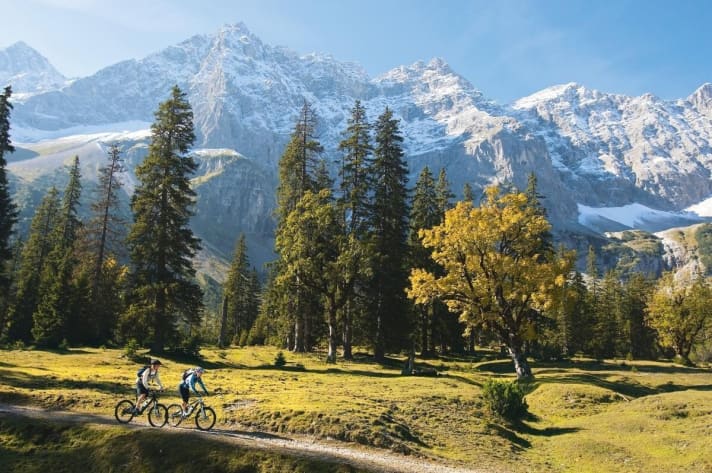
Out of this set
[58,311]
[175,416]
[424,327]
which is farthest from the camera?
[424,327]

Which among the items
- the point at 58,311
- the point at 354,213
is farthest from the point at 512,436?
the point at 58,311

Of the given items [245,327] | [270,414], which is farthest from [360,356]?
[245,327]

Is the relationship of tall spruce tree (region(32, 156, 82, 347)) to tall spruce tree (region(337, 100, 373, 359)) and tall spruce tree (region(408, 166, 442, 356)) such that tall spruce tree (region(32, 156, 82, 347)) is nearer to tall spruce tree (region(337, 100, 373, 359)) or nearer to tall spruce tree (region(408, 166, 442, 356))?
tall spruce tree (region(337, 100, 373, 359))

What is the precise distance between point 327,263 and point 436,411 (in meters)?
20.4

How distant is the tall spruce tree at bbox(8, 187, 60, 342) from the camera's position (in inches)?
1807

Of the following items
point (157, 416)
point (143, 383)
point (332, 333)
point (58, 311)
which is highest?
point (58, 311)

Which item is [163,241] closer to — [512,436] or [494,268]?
[494,268]

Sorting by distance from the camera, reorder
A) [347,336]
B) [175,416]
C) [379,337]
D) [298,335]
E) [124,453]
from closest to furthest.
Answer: [124,453], [175,416], [379,337], [347,336], [298,335]

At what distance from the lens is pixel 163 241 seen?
38.6 meters

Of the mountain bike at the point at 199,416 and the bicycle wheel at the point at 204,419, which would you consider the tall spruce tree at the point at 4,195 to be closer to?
the mountain bike at the point at 199,416

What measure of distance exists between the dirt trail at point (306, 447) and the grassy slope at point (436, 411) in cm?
87

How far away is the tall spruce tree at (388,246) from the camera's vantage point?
143 feet

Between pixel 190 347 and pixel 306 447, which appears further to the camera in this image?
pixel 190 347

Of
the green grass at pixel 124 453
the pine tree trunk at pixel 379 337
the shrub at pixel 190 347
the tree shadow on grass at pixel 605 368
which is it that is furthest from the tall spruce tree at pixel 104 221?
the tree shadow on grass at pixel 605 368
